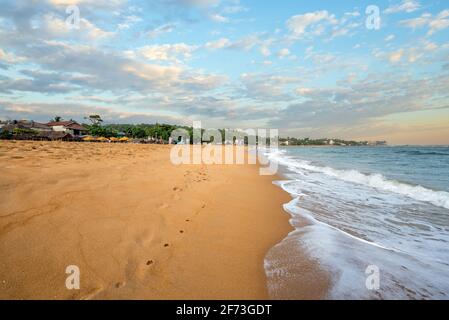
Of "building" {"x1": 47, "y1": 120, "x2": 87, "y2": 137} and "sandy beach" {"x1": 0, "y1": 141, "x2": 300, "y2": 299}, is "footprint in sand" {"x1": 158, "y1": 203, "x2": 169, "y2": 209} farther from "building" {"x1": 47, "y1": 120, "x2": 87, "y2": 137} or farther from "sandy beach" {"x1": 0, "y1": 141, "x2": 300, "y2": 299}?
"building" {"x1": 47, "y1": 120, "x2": 87, "y2": 137}

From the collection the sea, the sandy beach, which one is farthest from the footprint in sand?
the sea

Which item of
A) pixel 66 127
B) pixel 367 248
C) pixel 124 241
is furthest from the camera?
pixel 66 127

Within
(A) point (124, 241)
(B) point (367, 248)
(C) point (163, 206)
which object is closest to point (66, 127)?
(C) point (163, 206)

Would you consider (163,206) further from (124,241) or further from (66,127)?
(66,127)

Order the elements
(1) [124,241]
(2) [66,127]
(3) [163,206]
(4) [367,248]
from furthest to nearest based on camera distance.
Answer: (2) [66,127]
(3) [163,206]
(4) [367,248]
(1) [124,241]

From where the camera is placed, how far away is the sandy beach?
2.66 m

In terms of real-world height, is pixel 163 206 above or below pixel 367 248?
above

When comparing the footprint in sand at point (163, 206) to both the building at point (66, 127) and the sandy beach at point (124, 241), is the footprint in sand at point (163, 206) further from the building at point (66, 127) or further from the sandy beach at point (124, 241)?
the building at point (66, 127)

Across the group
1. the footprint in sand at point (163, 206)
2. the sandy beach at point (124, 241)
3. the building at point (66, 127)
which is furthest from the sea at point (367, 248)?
the building at point (66, 127)

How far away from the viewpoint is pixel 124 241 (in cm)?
360

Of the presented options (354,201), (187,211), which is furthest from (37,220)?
(354,201)
